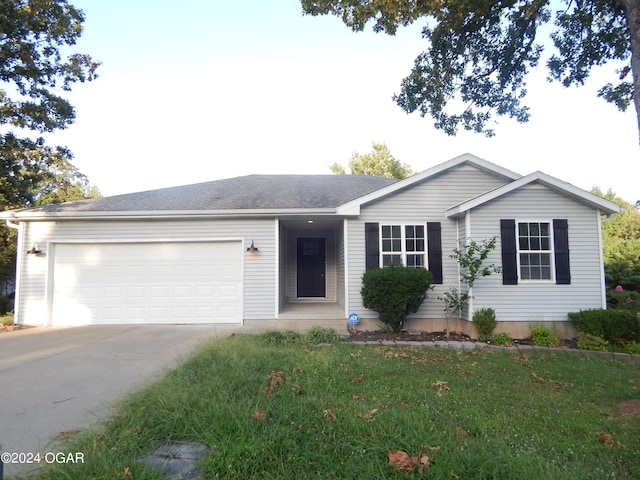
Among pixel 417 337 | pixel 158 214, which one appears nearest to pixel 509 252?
pixel 417 337

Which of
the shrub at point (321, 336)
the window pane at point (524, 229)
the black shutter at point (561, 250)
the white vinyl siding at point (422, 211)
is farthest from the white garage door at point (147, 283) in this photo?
the black shutter at point (561, 250)

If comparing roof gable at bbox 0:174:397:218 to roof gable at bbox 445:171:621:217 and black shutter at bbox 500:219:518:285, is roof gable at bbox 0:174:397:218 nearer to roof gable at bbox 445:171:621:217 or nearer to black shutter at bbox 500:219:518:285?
roof gable at bbox 445:171:621:217

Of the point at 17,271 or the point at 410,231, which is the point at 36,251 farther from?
the point at 410,231

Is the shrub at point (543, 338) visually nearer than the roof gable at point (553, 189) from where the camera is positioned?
Yes

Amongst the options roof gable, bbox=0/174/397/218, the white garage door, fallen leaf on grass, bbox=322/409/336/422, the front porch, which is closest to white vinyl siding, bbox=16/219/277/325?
the white garage door

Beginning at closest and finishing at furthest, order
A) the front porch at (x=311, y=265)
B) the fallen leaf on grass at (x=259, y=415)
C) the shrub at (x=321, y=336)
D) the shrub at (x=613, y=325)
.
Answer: the fallen leaf on grass at (x=259, y=415), the shrub at (x=321, y=336), the shrub at (x=613, y=325), the front porch at (x=311, y=265)

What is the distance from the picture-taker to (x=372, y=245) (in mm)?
8523

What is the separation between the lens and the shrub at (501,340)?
7.00m

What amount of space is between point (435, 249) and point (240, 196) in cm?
548

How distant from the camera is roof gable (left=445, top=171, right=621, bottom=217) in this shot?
303 inches

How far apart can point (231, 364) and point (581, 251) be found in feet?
26.3

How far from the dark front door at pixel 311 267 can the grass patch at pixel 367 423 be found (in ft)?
24.4

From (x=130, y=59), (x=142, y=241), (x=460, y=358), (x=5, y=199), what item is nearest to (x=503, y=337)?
(x=460, y=358)

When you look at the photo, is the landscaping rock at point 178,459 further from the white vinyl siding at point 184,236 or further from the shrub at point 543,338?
the shrub at point 543,338
